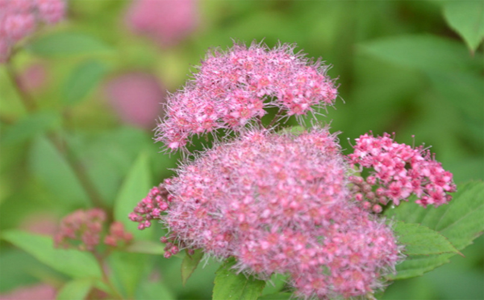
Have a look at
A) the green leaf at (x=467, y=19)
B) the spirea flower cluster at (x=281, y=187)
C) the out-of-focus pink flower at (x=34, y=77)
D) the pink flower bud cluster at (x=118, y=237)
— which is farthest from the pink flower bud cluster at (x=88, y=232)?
the out-of-focus pink flower at (x=34, y=77)

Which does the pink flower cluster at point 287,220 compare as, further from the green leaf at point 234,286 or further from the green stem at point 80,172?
the green stem at point 80,172

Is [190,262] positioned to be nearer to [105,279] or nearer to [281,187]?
[281,187]

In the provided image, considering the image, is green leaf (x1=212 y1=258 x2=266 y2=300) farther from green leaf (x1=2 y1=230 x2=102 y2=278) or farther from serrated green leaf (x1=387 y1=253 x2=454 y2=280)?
green leaf (x1=2 y1=230 x2=102 y2=278)

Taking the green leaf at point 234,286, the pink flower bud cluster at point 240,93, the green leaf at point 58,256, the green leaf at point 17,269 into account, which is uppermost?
the pink flower bud cluster at point 240,93

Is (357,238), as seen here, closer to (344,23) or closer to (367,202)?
(367,202)

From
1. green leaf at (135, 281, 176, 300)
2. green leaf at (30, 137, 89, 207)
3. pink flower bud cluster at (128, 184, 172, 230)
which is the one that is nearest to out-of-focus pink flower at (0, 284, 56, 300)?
green leaf at (30, 137, 89, 207)
